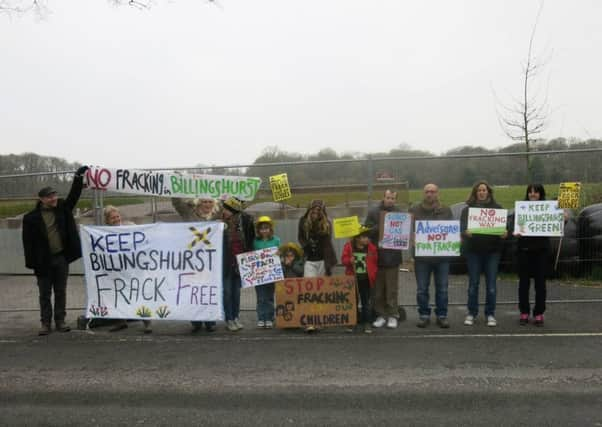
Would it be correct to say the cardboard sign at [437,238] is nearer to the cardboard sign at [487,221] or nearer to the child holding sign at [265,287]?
the cardboard sign at [487,221]

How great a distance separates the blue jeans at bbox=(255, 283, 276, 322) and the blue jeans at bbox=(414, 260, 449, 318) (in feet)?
6.26

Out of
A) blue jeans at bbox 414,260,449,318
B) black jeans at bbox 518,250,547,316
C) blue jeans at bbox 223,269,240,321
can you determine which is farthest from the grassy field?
blue jeans at bbox 223,269,240,321

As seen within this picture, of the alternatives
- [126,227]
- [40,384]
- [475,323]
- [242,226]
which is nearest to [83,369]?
[40,384]

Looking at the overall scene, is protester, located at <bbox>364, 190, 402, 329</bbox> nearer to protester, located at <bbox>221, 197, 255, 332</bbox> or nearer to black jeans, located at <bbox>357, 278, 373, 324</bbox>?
black jeans, located at <bbox>357, 278, 373, 324</bbox>

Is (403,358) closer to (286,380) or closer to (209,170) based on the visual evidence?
(286,380)

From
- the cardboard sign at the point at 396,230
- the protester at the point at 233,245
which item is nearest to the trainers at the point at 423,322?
the cardboard sign at the point at 396,230

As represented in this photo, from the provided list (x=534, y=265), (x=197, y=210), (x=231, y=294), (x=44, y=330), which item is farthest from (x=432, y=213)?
(x=44, y=330)

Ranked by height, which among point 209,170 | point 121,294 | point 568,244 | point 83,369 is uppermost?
point 209,170

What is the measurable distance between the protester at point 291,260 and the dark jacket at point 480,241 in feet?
6.91

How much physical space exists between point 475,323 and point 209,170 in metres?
4.16

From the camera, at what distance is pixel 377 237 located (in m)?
6.38

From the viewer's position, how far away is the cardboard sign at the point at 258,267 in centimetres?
631

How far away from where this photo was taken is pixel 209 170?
7070 millimetres

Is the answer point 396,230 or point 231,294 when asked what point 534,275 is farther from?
point 231,294
